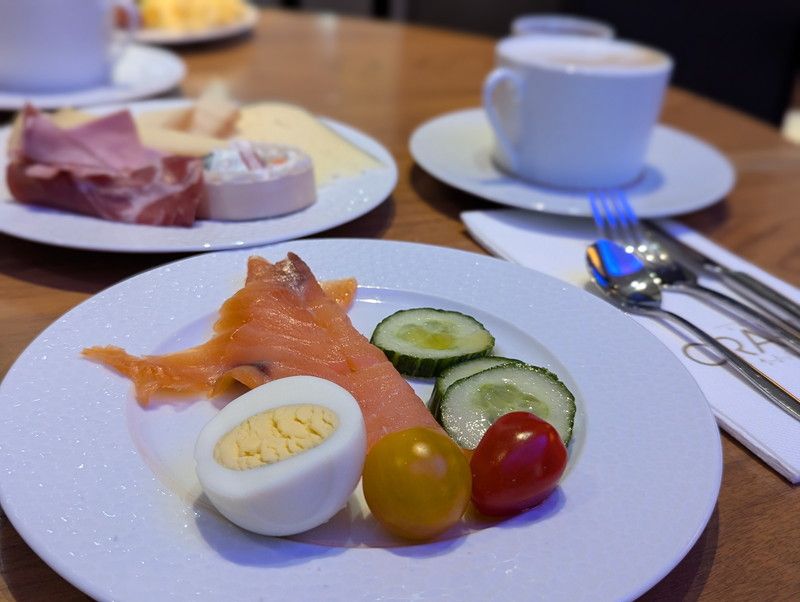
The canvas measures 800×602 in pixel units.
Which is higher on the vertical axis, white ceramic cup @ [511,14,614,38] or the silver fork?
white ceramic cup @ [511,14,614,38]

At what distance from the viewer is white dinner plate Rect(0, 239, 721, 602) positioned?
2.00 feet

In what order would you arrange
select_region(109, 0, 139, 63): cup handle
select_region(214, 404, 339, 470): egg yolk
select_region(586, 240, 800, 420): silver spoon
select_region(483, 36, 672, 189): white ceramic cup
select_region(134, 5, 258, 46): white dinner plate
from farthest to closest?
select_region(134, 5, 258, 46): white dinner plate → select_region(109, 0, 139, 63): cup handle → select_region(483, 36, 672, 189): white ceramic cup → select_region(586, 240, 800, 420): silver spoon → select_region(214, 404, 339, 470): egg yolk

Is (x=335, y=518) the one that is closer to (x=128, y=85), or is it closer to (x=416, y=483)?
(x=416, y=483)

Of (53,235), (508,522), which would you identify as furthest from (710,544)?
(53,235)

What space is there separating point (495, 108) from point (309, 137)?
1.25 ft

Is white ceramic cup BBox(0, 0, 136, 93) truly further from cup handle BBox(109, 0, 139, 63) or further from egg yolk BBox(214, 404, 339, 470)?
egg yolk BBox(214, 404, 339, 470)

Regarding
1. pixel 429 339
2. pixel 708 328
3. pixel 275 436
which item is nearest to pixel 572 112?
pixel 708 328

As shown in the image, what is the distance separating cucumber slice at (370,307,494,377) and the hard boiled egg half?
0.17 m

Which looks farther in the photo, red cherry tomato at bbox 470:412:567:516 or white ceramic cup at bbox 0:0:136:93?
white ceramic cup at bbox 0:0:136:93

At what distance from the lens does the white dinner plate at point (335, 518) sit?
611mm

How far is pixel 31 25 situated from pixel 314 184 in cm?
89

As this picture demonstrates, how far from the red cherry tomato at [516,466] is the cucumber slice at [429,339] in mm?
205

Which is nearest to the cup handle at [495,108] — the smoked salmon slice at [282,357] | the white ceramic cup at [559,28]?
the smoked salmon slice at [282,357]

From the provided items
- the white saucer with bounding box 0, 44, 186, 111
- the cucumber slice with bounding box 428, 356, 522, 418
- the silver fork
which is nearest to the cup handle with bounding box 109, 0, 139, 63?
the white saucer with bounding box 0, 44, 186, 111
